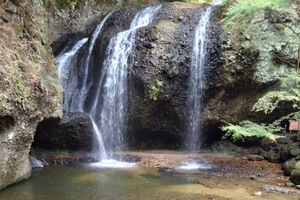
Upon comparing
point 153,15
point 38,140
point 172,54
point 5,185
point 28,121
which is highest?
point 153,15

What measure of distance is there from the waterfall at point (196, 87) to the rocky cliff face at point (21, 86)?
5.65 meters

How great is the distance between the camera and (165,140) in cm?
1218

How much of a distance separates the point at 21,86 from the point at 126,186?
3361 millimetres

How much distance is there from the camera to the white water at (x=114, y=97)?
445 inches

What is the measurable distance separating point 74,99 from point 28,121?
239 inches

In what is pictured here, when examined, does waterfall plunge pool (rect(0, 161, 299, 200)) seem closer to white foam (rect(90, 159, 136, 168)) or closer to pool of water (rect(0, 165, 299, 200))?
pool of water (rect(0, 165, 299, 200))

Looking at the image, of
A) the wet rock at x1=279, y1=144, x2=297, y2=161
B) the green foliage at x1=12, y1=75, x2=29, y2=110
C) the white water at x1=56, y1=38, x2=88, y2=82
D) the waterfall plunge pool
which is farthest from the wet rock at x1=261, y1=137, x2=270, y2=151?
the white water at x1=56, y1=38, x2=88, y2=82

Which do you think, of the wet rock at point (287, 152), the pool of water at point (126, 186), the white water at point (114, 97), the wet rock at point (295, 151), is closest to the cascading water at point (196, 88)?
the white water at point (114, 97)

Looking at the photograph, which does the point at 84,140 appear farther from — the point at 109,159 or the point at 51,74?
the point at 51,74

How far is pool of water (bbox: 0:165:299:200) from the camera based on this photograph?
5336 millimetres

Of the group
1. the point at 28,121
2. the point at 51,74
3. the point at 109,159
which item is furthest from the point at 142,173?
the point at 51,74

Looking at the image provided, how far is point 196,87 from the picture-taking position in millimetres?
11203

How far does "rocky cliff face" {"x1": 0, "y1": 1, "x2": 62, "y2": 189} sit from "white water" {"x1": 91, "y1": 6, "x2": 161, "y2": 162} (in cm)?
335

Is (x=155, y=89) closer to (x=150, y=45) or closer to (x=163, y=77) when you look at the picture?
(x=163, y=77)
